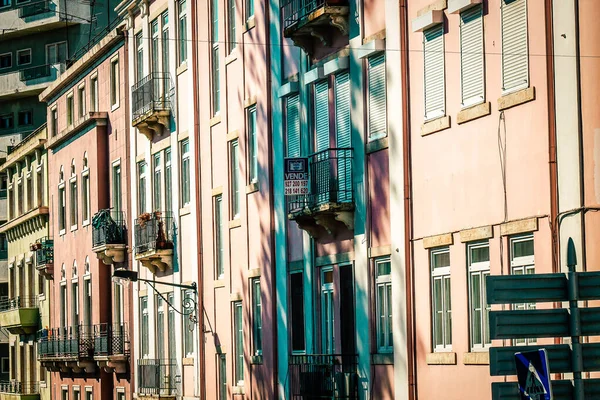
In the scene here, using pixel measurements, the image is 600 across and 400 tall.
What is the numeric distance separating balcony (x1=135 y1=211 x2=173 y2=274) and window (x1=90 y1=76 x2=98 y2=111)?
9328 mm

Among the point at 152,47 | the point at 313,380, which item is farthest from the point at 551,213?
the point at 152,47

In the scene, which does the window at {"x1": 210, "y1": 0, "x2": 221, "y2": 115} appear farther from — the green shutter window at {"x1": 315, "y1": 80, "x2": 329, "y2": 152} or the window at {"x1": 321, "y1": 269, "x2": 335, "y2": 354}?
the window at {"x1": 321, "y1": 269, "x2": 335, "y2": 354}

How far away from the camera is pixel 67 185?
56.2 meters

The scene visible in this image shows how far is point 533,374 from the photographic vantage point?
1401cm

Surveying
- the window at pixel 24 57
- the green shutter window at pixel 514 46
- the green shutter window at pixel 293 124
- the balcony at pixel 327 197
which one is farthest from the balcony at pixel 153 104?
the window at pixel 24 57

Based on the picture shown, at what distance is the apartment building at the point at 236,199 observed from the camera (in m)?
33.9

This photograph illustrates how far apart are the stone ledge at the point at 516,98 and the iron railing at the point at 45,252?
3796 centimetres

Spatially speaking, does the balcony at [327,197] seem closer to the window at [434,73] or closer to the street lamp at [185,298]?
the window at [434,73]

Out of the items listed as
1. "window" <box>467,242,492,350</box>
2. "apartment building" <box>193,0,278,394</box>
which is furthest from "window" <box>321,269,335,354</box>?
"window" <box>467,242,492,350</box>

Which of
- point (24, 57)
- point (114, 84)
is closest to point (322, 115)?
point (114, 84)

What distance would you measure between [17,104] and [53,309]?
89.0ft

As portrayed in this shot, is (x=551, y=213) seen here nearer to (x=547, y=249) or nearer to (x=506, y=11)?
(x=547, y=249)

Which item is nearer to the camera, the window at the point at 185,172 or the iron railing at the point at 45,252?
the window at the point at 185,172

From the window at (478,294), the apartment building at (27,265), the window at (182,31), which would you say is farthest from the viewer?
the apartment building at (27,265)
